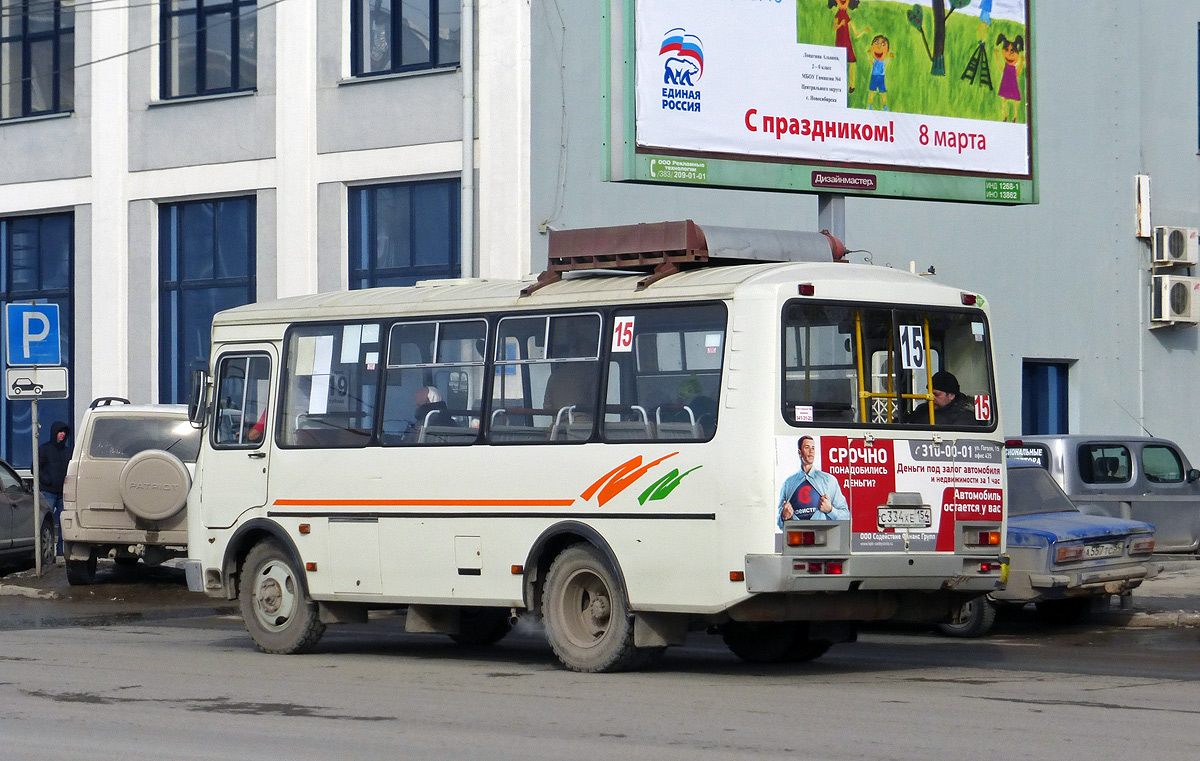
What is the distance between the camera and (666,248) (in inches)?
519

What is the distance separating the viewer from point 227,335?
51.2ft

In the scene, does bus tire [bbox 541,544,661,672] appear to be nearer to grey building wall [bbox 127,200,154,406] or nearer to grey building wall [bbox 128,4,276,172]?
grey building wall [bbox 128,4,276,172]

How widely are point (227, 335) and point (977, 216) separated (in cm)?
1572

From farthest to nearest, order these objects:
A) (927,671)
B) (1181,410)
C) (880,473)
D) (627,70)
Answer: (1181,410) → (627,70) → (927,671) → (880,473)

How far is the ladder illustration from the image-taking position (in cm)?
2073

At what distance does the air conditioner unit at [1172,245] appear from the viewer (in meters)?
30.0

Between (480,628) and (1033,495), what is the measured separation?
201 inches

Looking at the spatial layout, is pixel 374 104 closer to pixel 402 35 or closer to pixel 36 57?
pixel 402 35

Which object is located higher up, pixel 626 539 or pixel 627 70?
pixel 627 70

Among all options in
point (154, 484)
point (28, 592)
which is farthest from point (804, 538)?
point (28, 592)

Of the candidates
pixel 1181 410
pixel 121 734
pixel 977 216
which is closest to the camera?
pixel 121 734

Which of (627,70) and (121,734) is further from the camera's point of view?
(627,70)

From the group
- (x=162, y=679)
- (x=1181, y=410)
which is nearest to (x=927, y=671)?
(x=162, y=679)

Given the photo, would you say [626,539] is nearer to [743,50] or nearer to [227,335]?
[227,335]
